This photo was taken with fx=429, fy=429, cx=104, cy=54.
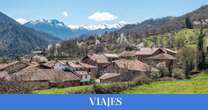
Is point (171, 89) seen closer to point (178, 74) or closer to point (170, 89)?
point (170, 89)

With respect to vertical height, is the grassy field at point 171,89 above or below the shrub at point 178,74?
above

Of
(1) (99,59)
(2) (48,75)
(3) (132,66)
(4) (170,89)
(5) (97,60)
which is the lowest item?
(5) (97,60)

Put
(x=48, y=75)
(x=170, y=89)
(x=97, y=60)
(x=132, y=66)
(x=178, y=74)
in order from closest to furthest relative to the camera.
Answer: (x=170, y=89), (x=178, y=74), (x=48, y=75), (x=132, y=66), (x=97, y=60)

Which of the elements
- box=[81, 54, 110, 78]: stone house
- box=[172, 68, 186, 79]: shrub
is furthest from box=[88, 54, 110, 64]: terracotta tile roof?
box=[172, 68, 186, 79]: shrub

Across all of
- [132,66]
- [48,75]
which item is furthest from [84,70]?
[48,75]

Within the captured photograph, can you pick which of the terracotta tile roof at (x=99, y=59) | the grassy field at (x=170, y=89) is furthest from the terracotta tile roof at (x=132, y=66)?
the grassy field at (x=170, y=89)

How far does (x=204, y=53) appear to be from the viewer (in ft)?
199

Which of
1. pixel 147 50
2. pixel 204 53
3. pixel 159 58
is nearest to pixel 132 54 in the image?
Answer: pixel 147 50

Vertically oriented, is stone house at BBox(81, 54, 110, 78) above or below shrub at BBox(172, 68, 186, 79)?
below

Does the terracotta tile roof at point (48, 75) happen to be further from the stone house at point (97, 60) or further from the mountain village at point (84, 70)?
the stone house at point (97, 60)

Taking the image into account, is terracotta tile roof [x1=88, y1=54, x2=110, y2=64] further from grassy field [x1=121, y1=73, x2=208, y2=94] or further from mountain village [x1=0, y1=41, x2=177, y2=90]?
grassy field [x1=121, y1=73, x2=208, y2=94]
